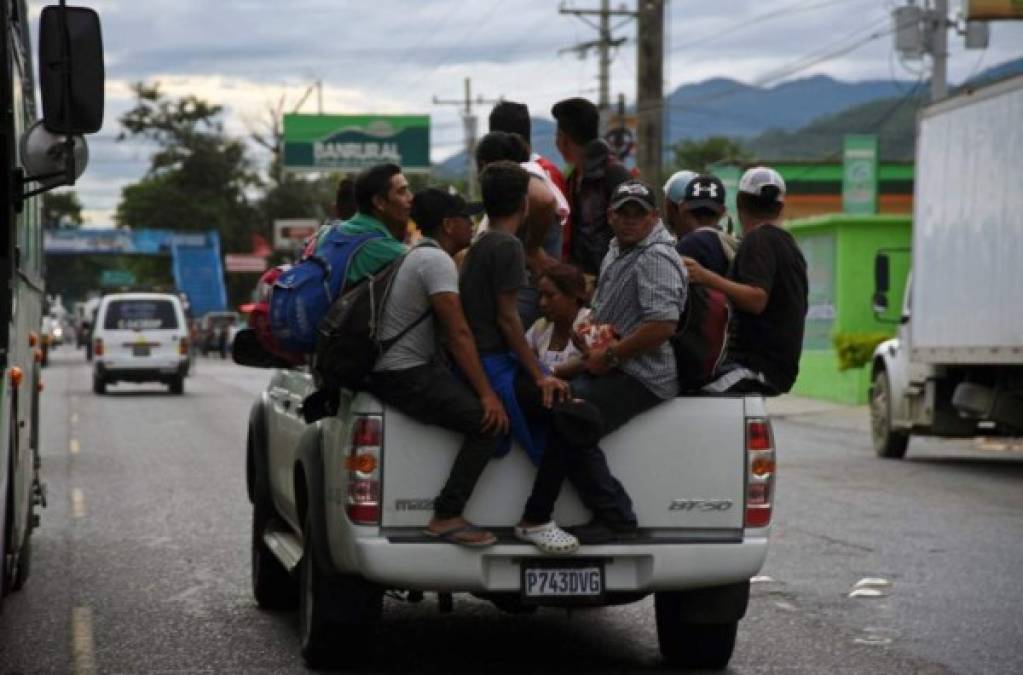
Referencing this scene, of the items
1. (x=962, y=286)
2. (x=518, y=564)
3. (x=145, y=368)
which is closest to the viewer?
(x=518, y=564)

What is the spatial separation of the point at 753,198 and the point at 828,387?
88.3ft

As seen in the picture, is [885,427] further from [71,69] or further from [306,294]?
[71,69]

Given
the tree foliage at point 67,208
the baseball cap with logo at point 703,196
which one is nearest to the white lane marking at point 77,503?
the baseball cap with logo at point 703,196

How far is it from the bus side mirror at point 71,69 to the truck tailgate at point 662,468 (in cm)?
161

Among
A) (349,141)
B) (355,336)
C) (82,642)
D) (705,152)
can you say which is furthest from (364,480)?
(705,152)

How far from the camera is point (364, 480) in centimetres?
769

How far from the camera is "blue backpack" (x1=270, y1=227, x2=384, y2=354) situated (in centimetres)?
839

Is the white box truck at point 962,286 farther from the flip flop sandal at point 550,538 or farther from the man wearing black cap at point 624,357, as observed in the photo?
the flip flop sandal at point 550,538

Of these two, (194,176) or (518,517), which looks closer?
(518,517)

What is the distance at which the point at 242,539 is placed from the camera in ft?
43.9

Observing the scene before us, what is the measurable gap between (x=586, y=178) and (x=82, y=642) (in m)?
3.15

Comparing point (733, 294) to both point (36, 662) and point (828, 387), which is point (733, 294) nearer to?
point (36, 662)

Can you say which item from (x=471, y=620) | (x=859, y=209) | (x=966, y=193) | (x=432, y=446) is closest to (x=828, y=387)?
(x=859, y=209)

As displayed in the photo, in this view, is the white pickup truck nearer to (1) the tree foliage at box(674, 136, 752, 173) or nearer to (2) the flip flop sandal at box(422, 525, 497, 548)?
(2) the flip flop sandal at box(422, 525, 497, 548)
